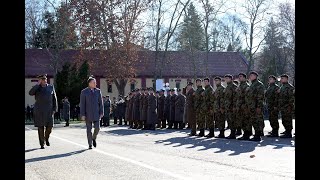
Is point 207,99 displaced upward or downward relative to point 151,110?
upward

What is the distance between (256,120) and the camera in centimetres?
1591

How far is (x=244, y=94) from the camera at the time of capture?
54.1 feet

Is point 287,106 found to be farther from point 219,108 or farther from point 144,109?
point 144,109

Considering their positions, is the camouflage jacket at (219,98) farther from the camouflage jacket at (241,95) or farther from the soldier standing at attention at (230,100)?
the camouflage jacket at (241,95)

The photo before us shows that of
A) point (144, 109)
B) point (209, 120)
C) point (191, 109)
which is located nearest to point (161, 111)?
point (144, 109)

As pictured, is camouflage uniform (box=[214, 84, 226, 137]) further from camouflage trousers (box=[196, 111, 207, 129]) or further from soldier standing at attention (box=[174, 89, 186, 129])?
soldier standing at attention (box=[174, 89, 186, 129])

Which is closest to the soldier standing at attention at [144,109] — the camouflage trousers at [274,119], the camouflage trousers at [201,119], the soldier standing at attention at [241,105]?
the camouflage trousers at [201,119]

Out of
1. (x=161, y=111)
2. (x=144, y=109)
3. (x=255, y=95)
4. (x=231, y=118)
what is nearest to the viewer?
(x=255, y=95)

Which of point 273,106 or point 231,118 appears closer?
point 231,118

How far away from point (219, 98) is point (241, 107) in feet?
4.63

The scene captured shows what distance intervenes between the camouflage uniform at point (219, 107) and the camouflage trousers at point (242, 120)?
0.79 metres
